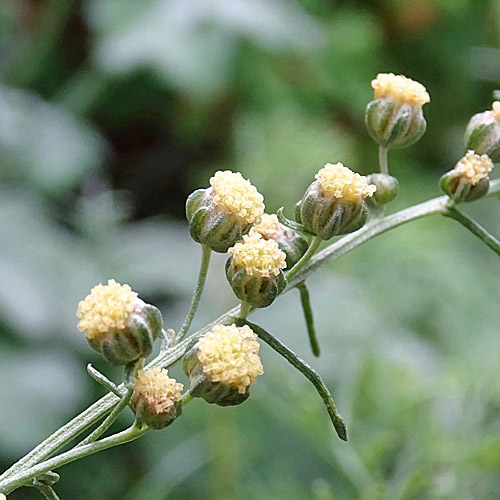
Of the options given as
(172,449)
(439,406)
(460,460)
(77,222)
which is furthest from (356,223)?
(77,222)

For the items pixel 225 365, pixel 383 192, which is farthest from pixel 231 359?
pixel 383 192

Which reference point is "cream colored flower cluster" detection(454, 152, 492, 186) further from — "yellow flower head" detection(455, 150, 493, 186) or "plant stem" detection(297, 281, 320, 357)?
"plant stem" detection(297, 281, 320, 357)

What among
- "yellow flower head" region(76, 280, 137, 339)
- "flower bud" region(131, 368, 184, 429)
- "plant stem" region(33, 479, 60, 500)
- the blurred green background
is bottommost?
the blurred green background

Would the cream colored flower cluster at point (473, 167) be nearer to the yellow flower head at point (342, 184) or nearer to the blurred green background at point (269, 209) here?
the yellow flower head at point (342, 184)

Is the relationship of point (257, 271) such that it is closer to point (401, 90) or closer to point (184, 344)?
point (184, 344)

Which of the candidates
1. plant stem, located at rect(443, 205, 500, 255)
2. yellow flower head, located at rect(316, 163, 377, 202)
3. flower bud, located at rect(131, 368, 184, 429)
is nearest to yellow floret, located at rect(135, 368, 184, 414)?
flower bud, located at rect(131, 368, 184, 429)

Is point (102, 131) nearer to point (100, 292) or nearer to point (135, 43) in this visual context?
point (135, 43)
